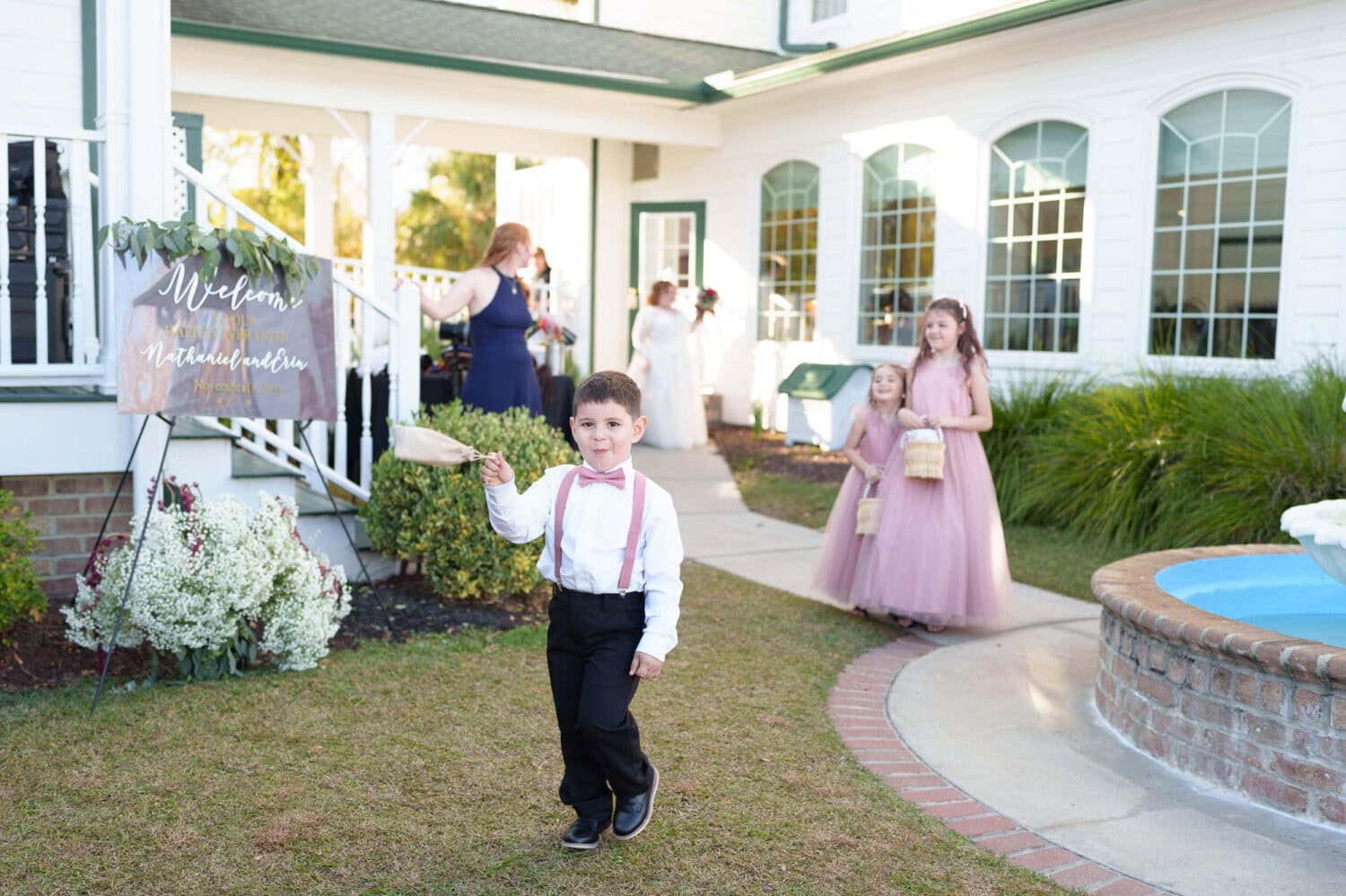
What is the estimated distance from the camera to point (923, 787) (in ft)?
13.0

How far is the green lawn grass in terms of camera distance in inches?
126

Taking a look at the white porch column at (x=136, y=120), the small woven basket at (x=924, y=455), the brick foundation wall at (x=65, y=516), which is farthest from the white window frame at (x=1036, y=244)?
the brick foundation wall at (x=65, y=516)

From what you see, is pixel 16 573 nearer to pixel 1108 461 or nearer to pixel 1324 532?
pixel 1324 532

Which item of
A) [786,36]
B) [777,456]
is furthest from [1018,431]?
[786,36]

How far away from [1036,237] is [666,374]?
3.85 m

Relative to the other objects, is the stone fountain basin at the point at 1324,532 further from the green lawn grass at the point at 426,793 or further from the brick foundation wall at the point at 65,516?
the brick foundation wall at the point at 65,516

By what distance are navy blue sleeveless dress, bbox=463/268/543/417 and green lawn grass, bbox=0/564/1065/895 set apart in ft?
6.84

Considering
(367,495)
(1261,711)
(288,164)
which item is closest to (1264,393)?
(1261,711)

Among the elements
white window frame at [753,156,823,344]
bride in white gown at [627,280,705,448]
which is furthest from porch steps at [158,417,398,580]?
white window frame at [753,156,823,344]

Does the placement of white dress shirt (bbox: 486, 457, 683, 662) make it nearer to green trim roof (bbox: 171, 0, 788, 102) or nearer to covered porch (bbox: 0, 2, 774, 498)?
covered porch (bbox: 0, 2, 774, 498)

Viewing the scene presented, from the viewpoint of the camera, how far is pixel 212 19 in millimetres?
10398

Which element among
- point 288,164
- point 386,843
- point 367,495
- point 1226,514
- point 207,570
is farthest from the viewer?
point 288,164

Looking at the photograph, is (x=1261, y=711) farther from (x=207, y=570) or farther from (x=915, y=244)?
(x=915, y=244)

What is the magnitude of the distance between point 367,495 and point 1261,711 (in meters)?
4.31
